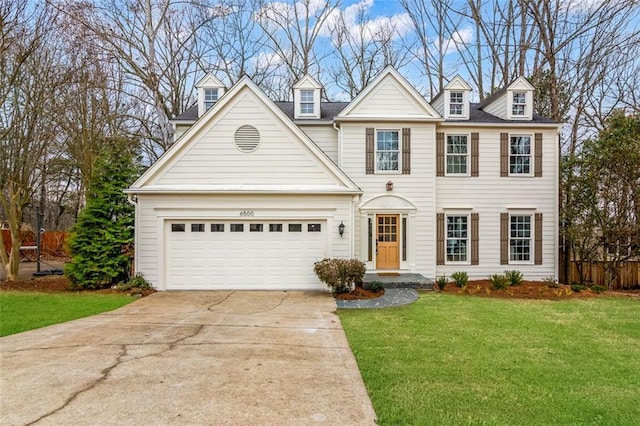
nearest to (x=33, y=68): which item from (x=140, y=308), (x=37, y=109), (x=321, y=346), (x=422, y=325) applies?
(x=37, y=109)

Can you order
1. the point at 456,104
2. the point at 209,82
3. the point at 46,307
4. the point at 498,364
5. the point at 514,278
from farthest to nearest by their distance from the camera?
the point at 456,104 → the point at 209,82 → the point at 514,278 → the point at 46,307 → the point at 498,364

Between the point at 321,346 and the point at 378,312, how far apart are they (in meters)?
2.80

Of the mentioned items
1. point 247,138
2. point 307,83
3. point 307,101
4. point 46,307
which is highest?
point 307,83

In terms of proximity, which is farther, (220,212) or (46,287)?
(46,287)

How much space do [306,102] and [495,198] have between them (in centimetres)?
789

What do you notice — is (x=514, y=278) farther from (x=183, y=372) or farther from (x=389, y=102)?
(x=183, y=372)

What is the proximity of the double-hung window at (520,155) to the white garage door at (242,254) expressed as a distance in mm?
7649

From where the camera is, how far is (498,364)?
17.0 feet

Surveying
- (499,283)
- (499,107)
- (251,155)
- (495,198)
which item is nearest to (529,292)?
(499,283)

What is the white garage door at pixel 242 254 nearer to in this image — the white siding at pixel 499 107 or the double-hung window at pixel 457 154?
the double-hung window at pixel 457 154

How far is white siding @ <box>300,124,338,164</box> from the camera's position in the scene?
44.8ft

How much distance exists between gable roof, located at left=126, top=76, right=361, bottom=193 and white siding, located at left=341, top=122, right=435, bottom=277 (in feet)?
5.59

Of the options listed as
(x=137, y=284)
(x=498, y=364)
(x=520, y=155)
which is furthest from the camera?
(x=520, y=155)

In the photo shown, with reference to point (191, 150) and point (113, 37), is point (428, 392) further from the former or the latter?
point (113, 37)
